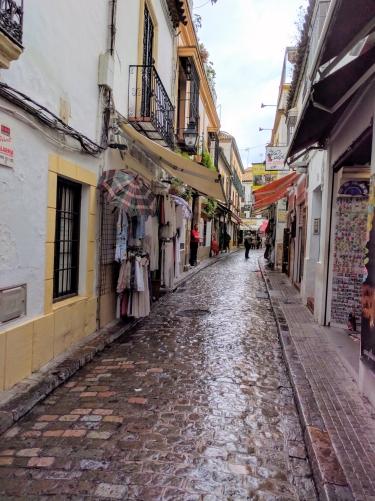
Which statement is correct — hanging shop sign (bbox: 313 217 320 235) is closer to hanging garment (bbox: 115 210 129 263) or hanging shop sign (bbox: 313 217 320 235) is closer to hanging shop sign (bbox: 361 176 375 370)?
hanging garment (bbox: 115 210 129 263)

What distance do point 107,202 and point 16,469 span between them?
4606mm

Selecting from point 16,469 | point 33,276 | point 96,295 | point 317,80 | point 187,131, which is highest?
point 187,131

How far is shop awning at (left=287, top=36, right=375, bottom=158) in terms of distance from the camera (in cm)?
430

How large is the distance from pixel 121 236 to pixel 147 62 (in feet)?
16.0

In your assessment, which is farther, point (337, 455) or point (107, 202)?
point (107, 202)

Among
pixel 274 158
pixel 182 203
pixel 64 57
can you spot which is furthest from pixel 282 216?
pixel 64 57

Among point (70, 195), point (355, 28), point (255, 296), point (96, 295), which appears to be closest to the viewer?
point (355, 28)

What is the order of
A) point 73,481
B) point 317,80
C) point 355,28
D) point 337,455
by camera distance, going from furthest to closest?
1. point 317,80
2. point 355,28
3. point 337,455
4. point 73,481

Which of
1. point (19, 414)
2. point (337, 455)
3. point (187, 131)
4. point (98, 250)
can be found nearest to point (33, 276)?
point (19, 414)

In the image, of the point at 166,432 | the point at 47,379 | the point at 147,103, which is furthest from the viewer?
the point at 147,103

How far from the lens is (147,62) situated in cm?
980

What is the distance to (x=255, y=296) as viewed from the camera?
39.2ft

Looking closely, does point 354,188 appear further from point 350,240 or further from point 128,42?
point 128,42

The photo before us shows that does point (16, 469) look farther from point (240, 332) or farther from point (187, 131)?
point (187, 131)
